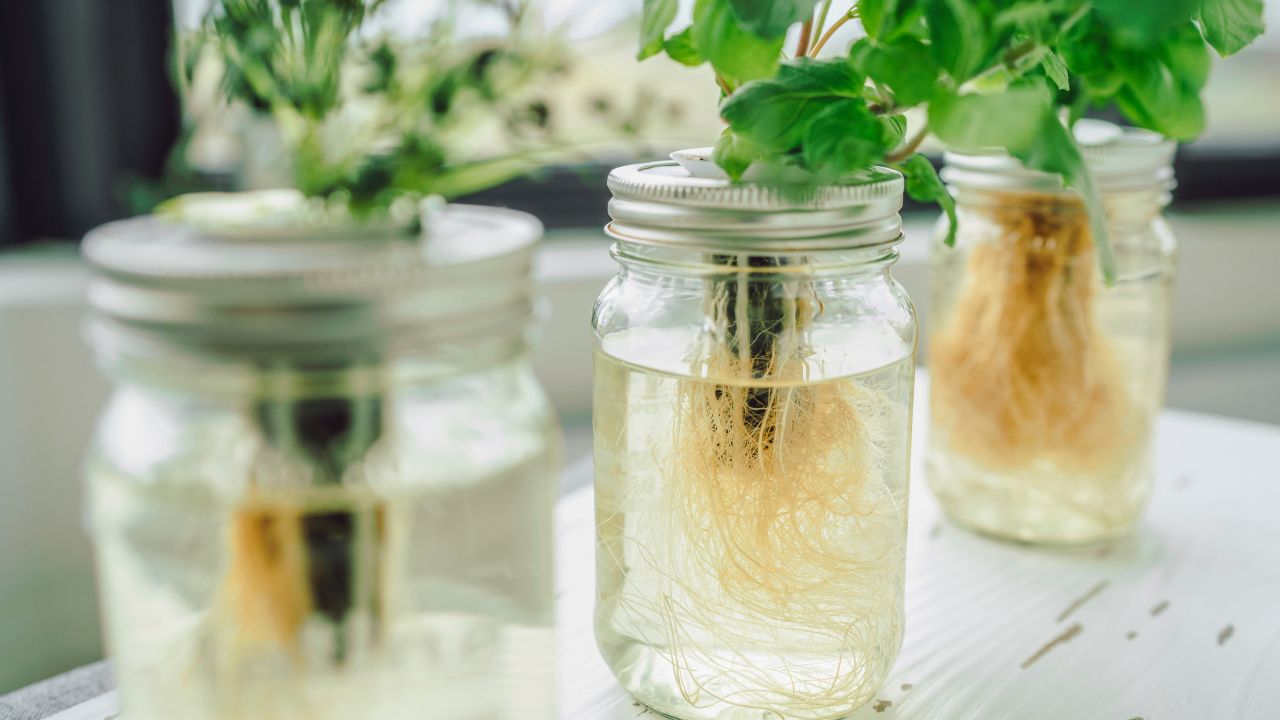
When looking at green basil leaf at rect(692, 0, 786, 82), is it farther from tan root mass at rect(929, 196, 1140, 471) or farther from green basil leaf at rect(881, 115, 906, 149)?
tan root mass at rect(929, 196, 1140, 471)

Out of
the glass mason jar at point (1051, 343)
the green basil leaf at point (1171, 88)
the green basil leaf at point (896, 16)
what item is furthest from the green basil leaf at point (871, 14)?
the glass mason jar at point (1051, 343)

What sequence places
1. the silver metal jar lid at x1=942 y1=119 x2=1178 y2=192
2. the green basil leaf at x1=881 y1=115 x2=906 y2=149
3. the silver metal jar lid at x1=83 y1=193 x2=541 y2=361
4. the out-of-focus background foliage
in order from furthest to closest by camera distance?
the out-of-focus background foliage → the silver metal jar lid at x1=942 y1=119 x2=1178 y2=192 → the green basil leaf at x1=881 y1=115 x2=906 y2=149 → the silver metal jar lid at x1=83 y1=193 x2=541 y2=361

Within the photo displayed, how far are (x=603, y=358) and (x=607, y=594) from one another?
0.34 feet

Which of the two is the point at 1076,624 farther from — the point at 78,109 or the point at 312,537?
the point at 78,109

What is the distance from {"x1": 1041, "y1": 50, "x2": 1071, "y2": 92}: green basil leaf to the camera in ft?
1.35

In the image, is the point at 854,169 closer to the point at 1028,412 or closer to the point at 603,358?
the point at 603,358

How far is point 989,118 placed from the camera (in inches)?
13.6

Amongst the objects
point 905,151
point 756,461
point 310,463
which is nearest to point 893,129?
point 905,151

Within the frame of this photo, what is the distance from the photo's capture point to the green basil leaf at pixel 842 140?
36 cm

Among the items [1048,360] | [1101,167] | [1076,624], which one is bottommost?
[1076,624]

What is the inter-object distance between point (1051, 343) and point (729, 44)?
0.32 metres

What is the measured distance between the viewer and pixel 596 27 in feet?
2.24

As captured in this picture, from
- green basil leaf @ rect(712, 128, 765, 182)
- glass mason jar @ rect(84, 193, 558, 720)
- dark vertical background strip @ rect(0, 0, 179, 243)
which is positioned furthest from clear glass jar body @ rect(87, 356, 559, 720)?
dark vertical background strip @ rect(0, 0, 179, 243)

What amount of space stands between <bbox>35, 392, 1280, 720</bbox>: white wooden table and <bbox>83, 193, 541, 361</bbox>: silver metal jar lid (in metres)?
0.23
